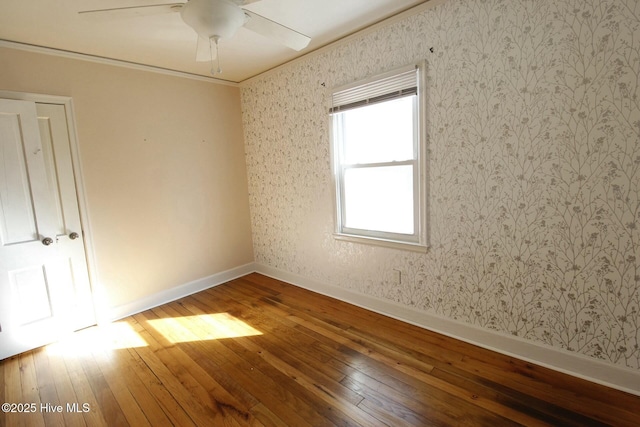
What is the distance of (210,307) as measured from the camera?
321cm

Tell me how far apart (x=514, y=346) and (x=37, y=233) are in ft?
12.8

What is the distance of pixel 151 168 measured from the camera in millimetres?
3242

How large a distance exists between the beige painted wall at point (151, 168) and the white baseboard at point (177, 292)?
60 mm

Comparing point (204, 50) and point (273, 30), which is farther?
point (204, 50)

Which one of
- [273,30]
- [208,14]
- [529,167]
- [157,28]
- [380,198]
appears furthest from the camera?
[380,198]

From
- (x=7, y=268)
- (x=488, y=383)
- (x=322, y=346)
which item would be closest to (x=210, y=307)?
(x=322, y=346)

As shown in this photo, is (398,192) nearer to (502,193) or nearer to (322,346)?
(502,193)

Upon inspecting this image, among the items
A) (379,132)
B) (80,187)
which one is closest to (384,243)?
(379,132)

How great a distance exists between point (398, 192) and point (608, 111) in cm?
139

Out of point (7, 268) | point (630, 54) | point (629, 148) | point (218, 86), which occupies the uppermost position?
point (218, 86)

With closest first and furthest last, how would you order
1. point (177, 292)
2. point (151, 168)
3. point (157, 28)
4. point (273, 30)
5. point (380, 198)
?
point (273, 30) < point (157, 28) < point (380, 198) < point (151, 168) < point (177, 292)

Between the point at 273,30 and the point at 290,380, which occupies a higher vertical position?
the point at 273,30

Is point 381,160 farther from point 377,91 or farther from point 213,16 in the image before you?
point 213,16

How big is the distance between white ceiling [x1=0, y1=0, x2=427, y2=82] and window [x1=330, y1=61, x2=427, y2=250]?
0.50 metres
